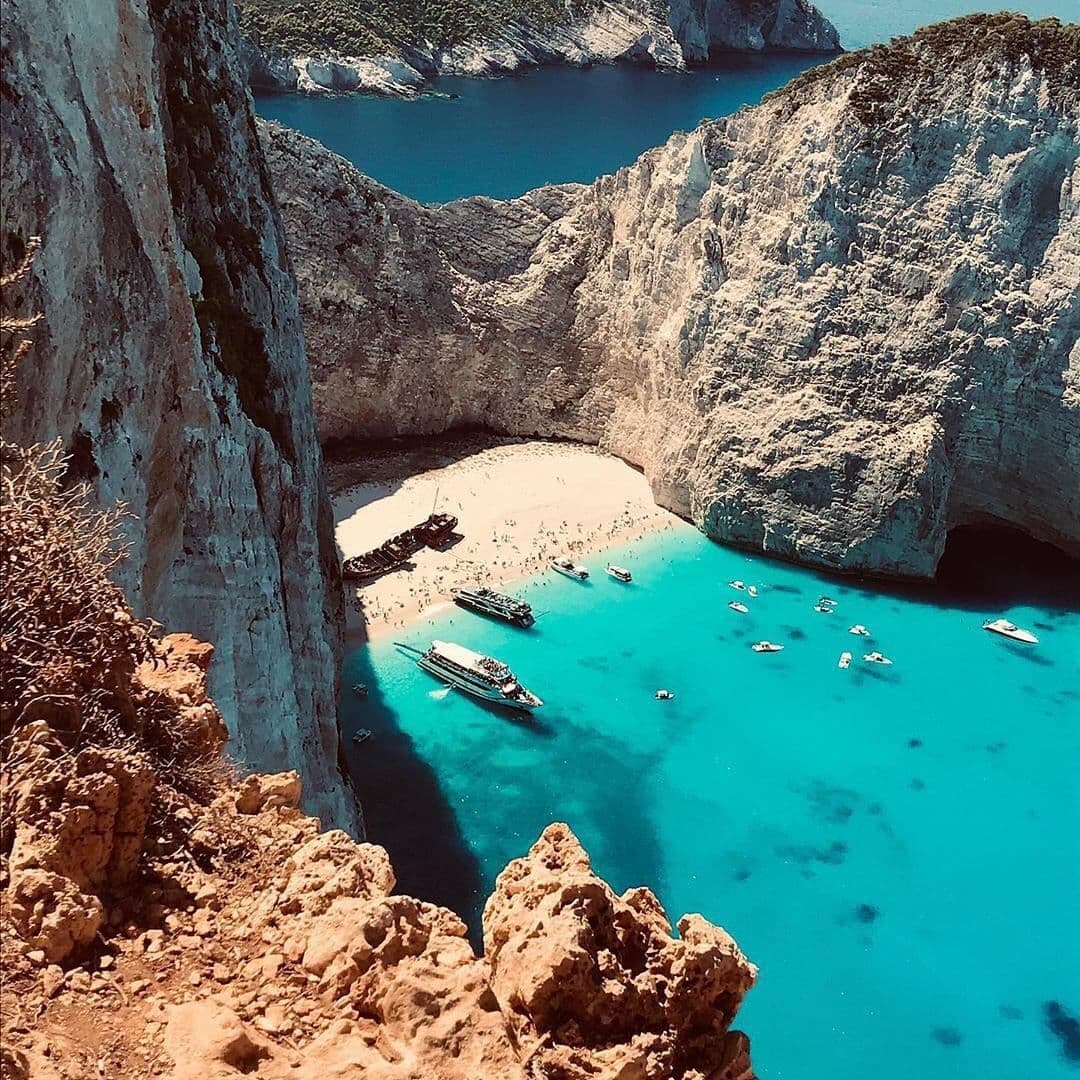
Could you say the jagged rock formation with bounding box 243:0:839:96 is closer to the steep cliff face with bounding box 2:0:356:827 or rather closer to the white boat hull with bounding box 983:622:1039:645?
the white boat hull with bounding box 983:622:1039:645

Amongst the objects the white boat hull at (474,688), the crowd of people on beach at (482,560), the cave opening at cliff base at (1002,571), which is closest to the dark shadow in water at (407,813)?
the white boat hull at (474,688)

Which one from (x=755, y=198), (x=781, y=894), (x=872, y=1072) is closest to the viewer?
(x=872, y=1072)

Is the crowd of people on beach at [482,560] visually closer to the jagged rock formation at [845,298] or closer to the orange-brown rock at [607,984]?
the jagged rock formation at [845,298]

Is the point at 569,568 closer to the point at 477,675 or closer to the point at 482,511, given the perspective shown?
the point at 482,511

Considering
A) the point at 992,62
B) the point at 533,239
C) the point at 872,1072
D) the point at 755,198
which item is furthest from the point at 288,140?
the point at 872,1072

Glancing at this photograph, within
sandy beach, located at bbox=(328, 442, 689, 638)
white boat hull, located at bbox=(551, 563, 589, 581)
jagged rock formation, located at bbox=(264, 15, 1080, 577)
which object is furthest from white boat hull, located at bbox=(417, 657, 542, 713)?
jagged rock formation, located at bbox=(264, 15, 1080, 577)

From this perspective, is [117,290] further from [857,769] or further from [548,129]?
[548,129]

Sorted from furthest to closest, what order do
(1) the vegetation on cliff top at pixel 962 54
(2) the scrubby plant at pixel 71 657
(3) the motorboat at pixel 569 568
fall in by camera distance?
(3) the motorboat at pixel 569 568 → (1) the vegetation on cliff top at pixel 962 54 → (2) the scrubby plant at pixel 71 657

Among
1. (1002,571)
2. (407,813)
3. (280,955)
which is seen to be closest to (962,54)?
(1002,571)
